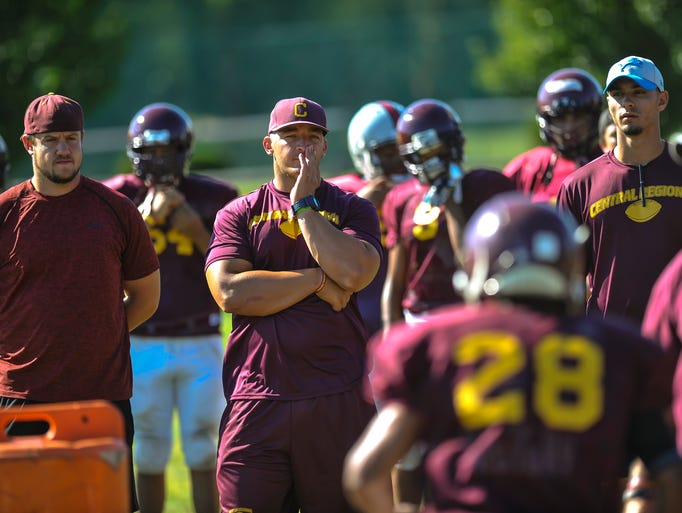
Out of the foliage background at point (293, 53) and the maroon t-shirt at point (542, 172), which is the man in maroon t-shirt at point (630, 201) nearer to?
the maroon t-shirt at point (542, 172)

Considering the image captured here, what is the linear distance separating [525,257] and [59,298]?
3.21m

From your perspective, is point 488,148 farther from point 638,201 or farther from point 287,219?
point 287,219

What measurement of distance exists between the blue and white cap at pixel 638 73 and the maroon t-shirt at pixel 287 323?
1.51 m

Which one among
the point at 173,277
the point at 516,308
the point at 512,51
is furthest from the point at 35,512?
the point at 512,51

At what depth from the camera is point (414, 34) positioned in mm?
44031

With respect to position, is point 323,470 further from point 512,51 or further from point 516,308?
point 512,51

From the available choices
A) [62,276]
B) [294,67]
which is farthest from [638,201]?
[294,67]

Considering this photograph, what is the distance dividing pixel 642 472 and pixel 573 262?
193cm

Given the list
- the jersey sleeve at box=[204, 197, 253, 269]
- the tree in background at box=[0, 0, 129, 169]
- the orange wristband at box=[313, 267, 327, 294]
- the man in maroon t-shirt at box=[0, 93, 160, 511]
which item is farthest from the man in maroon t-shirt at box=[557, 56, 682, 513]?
the tree in background at box=[0, 0, 129, 169]

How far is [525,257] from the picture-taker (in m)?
3.84

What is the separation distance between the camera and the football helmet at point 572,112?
8.80 m

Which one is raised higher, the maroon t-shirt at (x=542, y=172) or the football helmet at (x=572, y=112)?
the football helmet at (x=572, y=112)

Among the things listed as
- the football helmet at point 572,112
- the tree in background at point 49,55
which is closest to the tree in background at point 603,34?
the tree in background at point 49,55

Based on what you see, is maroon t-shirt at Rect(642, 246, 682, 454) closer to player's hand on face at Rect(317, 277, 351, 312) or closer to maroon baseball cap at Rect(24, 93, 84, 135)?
player's hand on face at Rect(317, 277, 351, 312)
